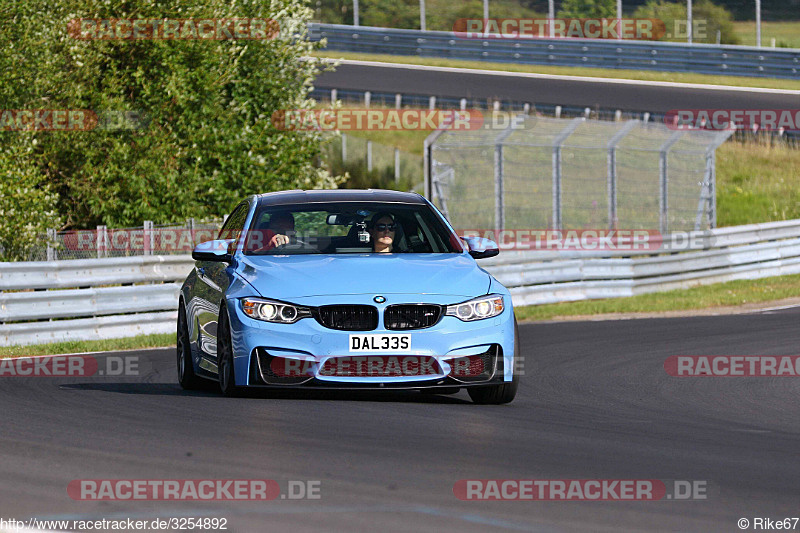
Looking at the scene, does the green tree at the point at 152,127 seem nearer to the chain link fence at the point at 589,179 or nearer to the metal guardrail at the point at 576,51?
the chain link fence at the point at 589,179

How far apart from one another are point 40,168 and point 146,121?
204 cm

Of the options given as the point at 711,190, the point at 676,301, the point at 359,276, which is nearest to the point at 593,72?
the point at 711,190

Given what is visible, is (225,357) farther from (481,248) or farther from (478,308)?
(481,248)

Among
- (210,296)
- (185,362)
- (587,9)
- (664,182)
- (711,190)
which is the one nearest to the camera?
(210,296)

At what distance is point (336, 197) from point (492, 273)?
34.0 ft

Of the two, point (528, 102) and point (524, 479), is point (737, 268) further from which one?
point (524, 479)

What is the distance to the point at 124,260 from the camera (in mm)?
17578

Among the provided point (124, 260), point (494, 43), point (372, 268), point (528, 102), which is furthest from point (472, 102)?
point (372, 268)

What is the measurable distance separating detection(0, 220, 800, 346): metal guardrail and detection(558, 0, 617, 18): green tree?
703 inches

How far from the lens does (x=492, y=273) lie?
21.2 m

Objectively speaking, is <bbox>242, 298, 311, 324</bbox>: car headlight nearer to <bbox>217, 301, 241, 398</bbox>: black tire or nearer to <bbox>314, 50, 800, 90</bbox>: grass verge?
<bbox>217, 301, 241, 398</bbox>: black tire

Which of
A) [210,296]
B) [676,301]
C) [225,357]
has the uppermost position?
[210,296]

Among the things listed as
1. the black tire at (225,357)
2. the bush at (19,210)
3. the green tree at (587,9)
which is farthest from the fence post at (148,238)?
the green tree at (587,9)

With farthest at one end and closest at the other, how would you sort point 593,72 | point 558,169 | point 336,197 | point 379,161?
point 593,72
point 379,161
point 558,169
point 336,197
